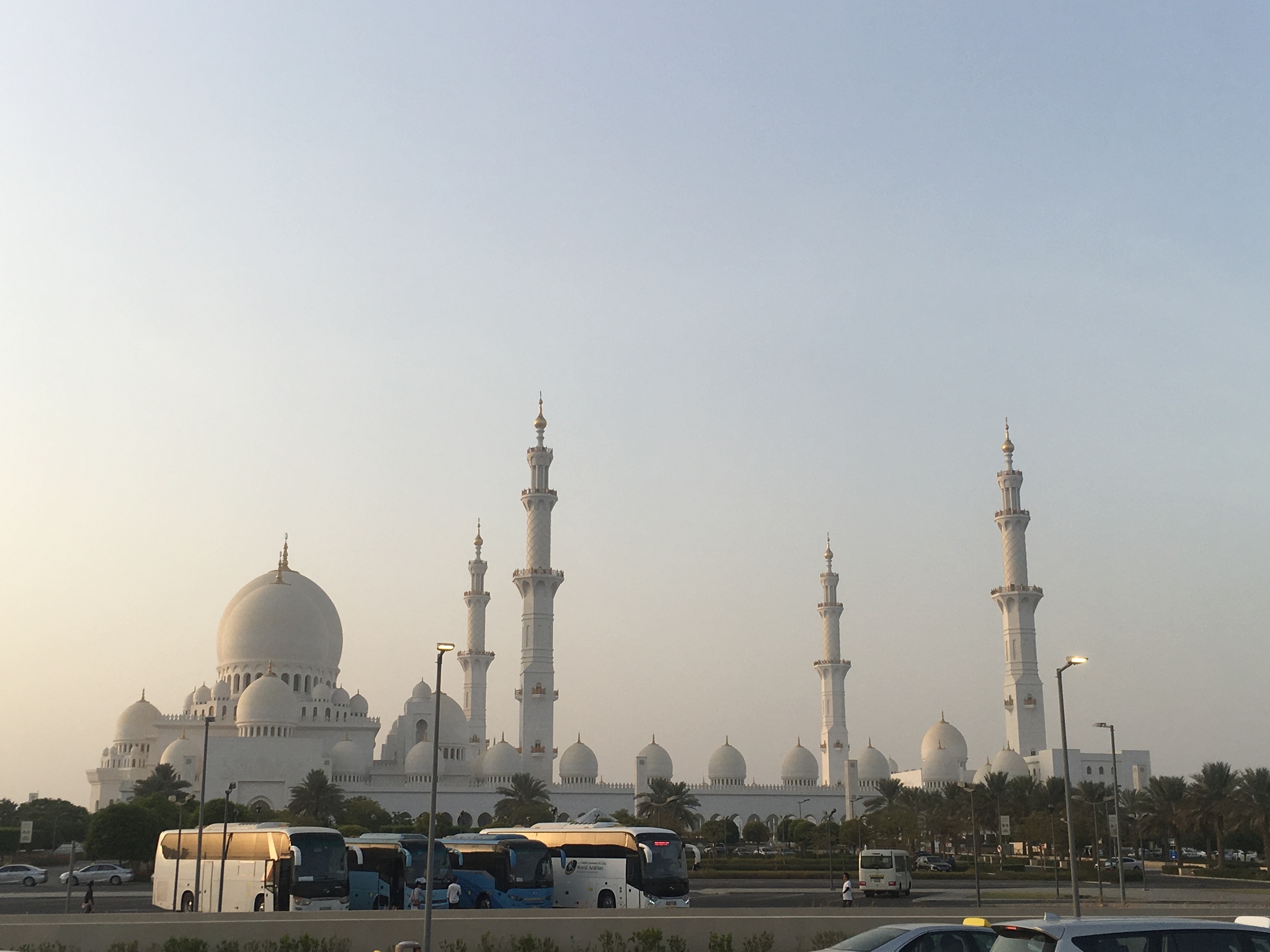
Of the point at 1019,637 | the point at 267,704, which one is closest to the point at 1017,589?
the point at 1019,637

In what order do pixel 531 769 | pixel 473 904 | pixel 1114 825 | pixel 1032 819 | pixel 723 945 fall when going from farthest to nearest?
pixel 531 769 → pixel 1032 819 → pixel 1114 825 → pixel 473 904 → pixel 723 945

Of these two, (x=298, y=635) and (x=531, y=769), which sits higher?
(x=298, y=635)

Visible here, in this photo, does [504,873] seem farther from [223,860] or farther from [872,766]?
[872,766]

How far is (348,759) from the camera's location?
7912 cm

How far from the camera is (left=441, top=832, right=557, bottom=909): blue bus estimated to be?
30.3m

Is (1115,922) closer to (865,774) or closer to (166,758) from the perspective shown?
(166,758)

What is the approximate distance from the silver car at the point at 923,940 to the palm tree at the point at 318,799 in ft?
202

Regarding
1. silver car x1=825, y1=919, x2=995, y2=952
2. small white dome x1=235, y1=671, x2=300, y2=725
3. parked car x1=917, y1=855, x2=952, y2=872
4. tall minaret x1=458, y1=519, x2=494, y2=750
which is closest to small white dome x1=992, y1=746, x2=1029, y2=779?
parked car x1=917, y1=855, x2=952, y2=872

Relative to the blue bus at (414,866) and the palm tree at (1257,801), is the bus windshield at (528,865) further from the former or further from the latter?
the palm tree at (1257,801)

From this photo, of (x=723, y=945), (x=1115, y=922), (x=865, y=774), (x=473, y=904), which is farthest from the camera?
(x=865, y=774)

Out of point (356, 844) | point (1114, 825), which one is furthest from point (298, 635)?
point (1114, 825)

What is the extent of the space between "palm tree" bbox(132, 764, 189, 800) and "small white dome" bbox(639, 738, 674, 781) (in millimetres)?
29425

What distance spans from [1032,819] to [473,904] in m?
38.0

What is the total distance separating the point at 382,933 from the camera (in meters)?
19.8
